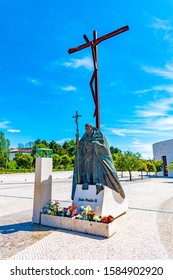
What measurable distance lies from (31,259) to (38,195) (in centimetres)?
230

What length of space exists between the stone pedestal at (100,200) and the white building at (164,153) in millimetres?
36001

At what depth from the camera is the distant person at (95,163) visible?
18.1 feet

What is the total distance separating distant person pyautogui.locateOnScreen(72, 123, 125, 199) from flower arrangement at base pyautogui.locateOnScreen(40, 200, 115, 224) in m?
0.80

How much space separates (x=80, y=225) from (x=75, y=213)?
410 millimetres

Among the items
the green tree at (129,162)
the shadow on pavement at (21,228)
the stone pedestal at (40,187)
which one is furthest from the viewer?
the green tree at (129,162)

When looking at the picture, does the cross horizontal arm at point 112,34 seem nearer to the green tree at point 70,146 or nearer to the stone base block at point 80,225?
the stone base block at point 80,225

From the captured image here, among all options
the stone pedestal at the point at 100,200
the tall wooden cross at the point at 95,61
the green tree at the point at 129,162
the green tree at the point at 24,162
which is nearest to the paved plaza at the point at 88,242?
the stone pedestal at the point at 100,200

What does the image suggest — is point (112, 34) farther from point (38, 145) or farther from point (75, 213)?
point (38, 145)

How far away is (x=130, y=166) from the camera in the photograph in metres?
25.6

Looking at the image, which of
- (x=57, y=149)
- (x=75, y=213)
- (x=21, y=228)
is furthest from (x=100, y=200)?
(x=57, y=149)
